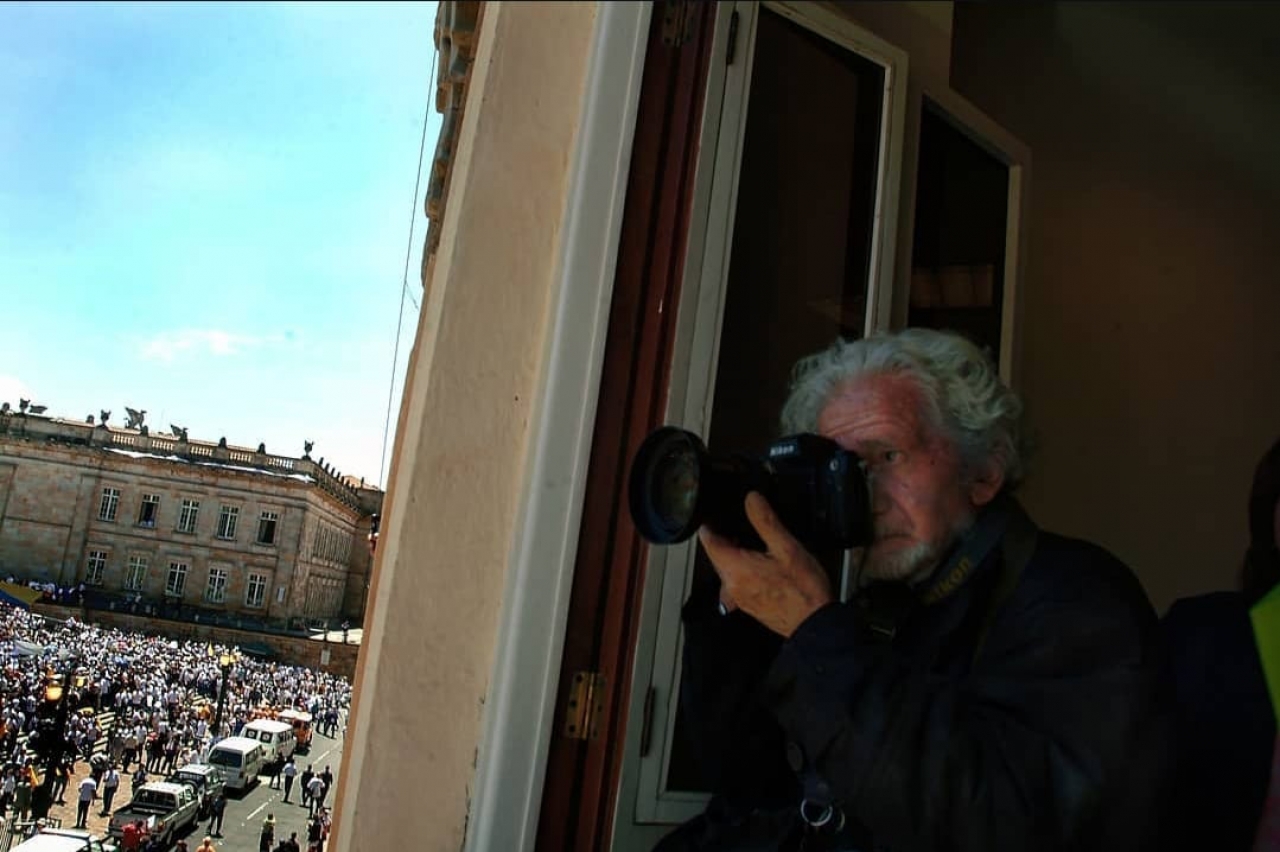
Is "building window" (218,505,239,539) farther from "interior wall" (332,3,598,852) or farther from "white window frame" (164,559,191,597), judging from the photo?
"interior wall" (332,3,598,852)

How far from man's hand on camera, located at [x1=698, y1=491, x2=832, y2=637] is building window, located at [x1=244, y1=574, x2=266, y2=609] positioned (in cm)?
107

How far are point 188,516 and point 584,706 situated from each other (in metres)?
0.91

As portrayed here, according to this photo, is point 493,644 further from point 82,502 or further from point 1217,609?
point 1217,609

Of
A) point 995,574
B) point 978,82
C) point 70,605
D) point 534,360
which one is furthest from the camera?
point 978,82

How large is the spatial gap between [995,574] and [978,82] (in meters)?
2.30

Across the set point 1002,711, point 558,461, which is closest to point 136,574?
point 558,461

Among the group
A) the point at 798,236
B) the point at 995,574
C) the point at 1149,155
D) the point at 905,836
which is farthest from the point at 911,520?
the point at 1149,155

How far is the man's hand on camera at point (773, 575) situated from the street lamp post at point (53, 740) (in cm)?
111

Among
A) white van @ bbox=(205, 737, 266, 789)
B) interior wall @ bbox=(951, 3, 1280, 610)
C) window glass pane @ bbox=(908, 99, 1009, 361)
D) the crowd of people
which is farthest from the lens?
interior wall @ bbox=(951, 3, 1280, 610)

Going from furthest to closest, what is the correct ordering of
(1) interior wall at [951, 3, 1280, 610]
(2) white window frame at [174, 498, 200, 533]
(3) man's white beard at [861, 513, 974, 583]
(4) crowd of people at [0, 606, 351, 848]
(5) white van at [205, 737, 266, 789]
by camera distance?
(1) interior wall at [951, 3, 1280, 610] < (2) white window frame at [174, 498, 200, 533] < (5) white van at [205, 737, 266, 789] < (4) crowd of people at [0, 606, 351, 848] < (3) man's white beard at [861, 513, 974, 583]

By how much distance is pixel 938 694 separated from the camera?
2.85ft

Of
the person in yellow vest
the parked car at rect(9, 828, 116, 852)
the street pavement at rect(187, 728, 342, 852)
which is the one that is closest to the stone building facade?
the street pavement at rect(187, 728, 342, 852)

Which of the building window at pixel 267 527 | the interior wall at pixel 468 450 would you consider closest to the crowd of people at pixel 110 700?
the building window at pixel 267 527

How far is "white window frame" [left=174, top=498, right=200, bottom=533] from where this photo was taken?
164 cm
